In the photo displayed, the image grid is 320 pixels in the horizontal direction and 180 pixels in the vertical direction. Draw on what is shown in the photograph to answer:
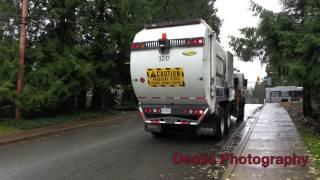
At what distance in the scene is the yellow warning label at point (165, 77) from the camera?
1389cm

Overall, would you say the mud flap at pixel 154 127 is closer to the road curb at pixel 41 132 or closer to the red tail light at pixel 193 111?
the red tail light at pixel 193 111

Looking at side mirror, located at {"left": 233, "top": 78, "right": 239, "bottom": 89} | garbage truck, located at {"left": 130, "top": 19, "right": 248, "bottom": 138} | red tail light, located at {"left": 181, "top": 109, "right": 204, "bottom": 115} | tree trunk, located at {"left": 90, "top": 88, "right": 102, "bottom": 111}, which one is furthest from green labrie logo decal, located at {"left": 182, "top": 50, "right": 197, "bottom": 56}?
tree trunk, located at {"left": 90, "top": 88, "right": 102, "bottom": 111}

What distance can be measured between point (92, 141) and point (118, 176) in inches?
234

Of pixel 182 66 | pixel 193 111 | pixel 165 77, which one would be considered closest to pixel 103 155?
pixel 165 77

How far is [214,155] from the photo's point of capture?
12.4m

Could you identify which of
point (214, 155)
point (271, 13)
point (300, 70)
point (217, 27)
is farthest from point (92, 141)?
point (217, 27)

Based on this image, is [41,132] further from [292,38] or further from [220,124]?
[292,38]

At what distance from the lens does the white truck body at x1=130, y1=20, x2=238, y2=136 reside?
13719mm

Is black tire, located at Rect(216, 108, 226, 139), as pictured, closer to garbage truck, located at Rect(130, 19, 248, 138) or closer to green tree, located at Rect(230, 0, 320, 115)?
garbage truck, located at Rect(130, 19, 248, 138)

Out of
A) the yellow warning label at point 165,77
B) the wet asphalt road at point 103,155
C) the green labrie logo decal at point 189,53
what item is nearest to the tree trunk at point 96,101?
the wet asphalt road at point 103,155

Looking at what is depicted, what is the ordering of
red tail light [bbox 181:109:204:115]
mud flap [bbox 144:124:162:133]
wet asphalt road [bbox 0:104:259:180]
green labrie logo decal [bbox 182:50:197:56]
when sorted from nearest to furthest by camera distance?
1. wet asphalt road [bbox 0:104:259:180]
2. green labrie logo decal [bbox 182:50:197:56]
3. red tail light [bbox 181:109:204:115]
4. mud flap [bbox 144:124:162:133]

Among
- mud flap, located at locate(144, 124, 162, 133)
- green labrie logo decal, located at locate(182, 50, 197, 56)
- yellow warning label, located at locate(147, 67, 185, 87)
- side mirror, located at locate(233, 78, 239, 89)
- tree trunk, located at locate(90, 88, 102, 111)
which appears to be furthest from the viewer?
tree trunk, located at locate(90, 88, 102, 111)

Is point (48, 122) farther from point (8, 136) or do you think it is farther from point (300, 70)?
point (300, 70)

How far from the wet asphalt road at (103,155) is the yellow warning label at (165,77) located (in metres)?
1.87
